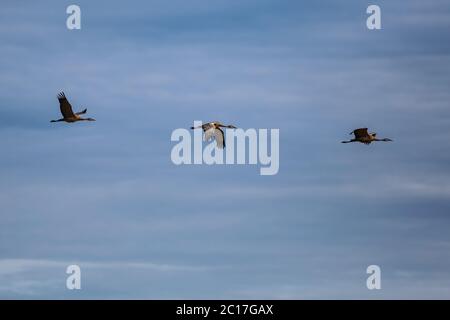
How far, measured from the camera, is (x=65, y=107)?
105 metres

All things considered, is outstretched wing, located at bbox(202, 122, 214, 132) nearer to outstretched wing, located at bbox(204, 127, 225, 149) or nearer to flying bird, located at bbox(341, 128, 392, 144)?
outstretched wing, located at bbox(204, 127, 225, 149)

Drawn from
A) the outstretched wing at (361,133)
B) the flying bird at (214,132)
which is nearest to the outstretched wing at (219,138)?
the flying bird at (214,132)

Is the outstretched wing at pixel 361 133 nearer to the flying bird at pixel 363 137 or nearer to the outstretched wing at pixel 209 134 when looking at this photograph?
the flying bird at pixel 363 137

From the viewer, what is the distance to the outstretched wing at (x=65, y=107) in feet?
340

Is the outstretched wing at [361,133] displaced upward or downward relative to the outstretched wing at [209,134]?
upward

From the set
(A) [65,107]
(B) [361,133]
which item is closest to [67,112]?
(A) [65,107]

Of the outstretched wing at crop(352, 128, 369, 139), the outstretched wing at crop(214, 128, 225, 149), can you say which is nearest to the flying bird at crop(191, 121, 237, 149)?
the outstretched wing at crop(214, 128, 225, 149)
